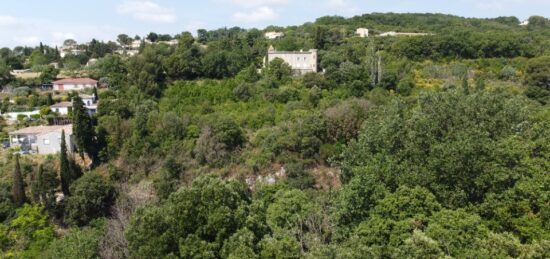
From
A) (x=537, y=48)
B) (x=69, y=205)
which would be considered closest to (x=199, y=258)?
(x=69, y=205)

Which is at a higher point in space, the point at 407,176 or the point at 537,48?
the point at 537,48

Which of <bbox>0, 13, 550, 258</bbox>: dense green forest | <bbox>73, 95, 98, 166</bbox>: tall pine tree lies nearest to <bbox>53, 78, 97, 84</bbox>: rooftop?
<bbox>0, 13, 550, 258</bbox>: dense green forest

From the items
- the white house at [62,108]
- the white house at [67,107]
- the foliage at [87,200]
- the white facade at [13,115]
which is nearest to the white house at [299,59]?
the white house at [67,107]

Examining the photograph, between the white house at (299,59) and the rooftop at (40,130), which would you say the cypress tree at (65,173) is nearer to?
the rooftop at (40,130)

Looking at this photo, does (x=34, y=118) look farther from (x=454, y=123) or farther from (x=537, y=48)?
(x=537, y=48)

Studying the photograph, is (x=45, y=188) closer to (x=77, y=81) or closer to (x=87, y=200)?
(x=87, y=200)

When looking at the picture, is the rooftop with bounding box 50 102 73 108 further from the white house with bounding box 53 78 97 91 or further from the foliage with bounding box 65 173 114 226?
the foliage with bounding box 65 173 114 226

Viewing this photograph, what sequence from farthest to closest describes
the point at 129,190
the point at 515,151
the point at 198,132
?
the point at 198,132
the point at 129,190
the point at 515,151
